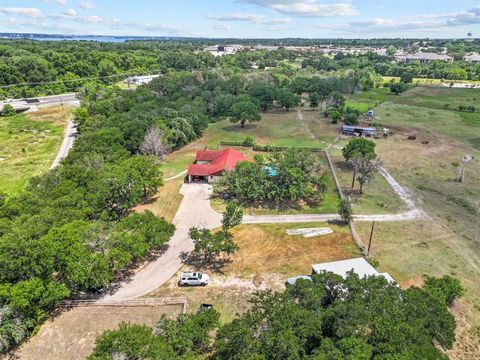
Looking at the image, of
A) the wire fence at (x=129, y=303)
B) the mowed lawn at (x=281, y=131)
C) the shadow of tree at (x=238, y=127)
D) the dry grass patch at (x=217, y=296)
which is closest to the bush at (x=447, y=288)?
the dry grass patch at (x=217, y=296)

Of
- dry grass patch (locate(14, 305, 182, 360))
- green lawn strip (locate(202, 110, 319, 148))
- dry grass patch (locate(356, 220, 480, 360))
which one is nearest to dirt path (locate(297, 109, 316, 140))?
green lawn strip (locate(202, 110, 319, 148))

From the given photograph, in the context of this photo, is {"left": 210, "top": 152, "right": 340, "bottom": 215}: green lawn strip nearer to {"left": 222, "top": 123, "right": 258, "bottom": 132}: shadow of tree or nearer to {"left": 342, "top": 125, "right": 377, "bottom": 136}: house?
{"left": 342, "top": 125, "right": 377, "bottom": 136}: house

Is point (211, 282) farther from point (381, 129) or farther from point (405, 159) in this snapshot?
point (381, 129)

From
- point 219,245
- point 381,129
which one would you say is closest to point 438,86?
point 381,129

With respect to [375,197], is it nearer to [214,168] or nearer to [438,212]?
[438,212]

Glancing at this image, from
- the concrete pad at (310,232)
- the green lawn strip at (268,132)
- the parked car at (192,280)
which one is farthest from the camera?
the green lawn strip at (268,132)

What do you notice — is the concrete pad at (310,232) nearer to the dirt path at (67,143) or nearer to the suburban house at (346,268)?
the suburban house at (346,268)
